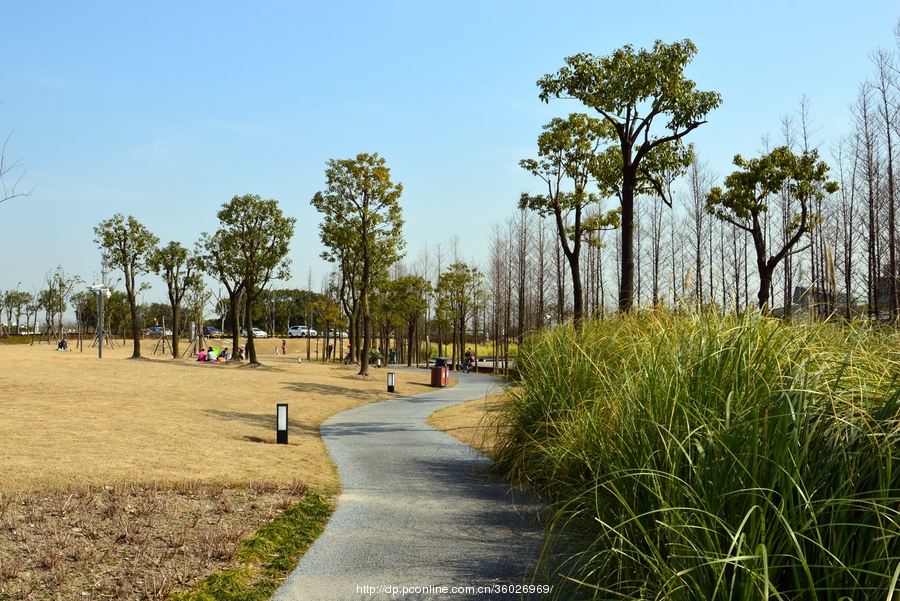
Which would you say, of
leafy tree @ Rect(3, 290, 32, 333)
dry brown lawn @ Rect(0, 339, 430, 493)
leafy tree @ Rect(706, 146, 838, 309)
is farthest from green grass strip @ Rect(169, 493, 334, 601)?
leafy tree @ Rect(3, 290, 32, 333)

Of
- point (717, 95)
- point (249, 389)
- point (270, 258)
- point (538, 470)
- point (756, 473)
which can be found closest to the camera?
point (756, 473)

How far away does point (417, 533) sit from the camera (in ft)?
20.2

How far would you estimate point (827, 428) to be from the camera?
11.0 ft

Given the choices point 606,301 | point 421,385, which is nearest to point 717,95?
point 606,301

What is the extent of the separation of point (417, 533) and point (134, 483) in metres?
3.28

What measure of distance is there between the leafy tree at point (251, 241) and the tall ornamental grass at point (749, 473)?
31030mm

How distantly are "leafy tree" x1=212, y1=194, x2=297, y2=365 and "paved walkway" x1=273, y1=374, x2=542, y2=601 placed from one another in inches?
975

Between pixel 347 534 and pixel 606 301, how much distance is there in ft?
16.8

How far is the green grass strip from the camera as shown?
4824mm

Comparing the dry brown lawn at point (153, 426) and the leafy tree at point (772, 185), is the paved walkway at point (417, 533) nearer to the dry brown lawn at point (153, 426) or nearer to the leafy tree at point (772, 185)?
the dry brown lawn at point (153, 426)

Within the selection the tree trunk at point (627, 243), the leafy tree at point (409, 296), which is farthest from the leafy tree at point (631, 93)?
the leafy tree at point (409, 296)

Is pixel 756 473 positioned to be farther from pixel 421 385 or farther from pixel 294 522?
pixel 421 385

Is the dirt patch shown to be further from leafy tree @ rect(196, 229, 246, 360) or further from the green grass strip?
leafy tree @ rect(196, 229, 246, 360)

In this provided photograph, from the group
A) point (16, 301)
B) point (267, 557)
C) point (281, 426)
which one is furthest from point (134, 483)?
point (16, 301)
